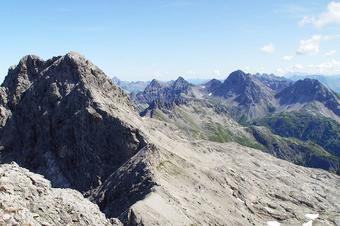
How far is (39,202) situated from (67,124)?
288 feet

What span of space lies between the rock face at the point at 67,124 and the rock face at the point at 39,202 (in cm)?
6810

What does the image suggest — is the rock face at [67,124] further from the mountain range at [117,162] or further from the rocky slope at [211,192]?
the rocky slope at [211,192]

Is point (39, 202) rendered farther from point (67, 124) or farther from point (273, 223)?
point (273, 223)

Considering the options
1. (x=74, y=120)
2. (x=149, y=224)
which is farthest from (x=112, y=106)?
(x=149, y=224)

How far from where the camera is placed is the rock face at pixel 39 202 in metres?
38.0

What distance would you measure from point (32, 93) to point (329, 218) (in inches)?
3995

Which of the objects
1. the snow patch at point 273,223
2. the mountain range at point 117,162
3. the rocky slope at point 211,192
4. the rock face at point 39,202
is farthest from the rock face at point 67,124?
the rock face at point 39,202

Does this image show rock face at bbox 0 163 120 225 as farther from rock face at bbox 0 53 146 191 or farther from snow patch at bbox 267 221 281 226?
snow patch at bbox 267 221 281 226

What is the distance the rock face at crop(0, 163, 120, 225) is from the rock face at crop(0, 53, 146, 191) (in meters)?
68.1

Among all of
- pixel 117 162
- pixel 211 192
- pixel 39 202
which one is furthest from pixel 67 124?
pixel 39 202

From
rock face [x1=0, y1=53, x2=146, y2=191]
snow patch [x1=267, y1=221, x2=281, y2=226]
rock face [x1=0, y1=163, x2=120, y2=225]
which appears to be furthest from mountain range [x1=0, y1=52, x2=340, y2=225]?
rock face [x1=0, y1=163, x2=120, y2=225]

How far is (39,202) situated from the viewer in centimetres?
4338

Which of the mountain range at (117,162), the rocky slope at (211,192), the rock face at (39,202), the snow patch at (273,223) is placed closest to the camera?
the rock face at (39,202)

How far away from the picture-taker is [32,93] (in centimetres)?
14275
